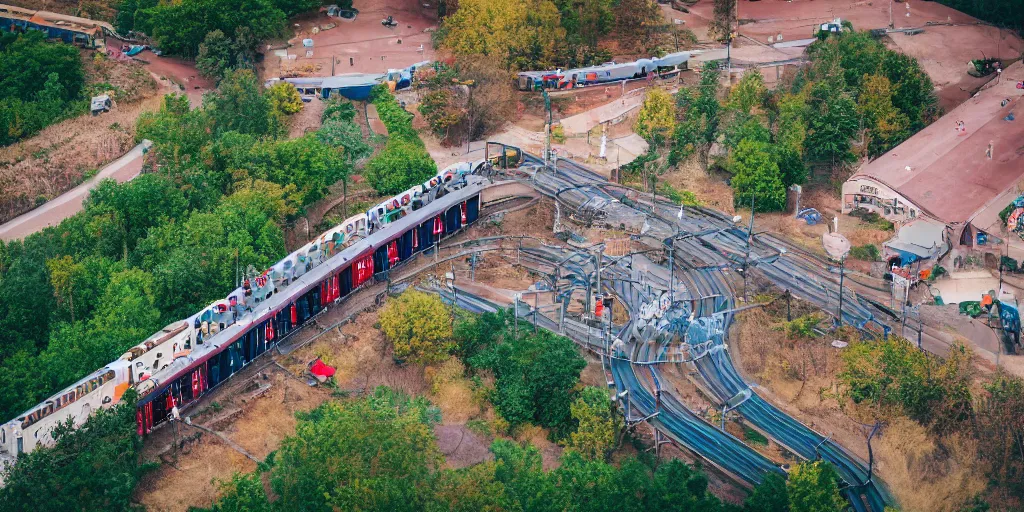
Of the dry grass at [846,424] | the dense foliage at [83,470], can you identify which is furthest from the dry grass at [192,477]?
the dry grass at [846,424]

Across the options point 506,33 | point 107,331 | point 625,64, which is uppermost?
point 506,33

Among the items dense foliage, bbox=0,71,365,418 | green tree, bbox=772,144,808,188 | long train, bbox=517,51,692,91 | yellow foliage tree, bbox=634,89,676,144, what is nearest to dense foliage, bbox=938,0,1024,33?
long train, bbox=517,51,692,91

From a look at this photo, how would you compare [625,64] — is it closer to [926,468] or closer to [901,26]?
[901,26]

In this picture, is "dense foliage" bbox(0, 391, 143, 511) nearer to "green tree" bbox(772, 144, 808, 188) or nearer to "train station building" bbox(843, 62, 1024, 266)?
"green tree" bbox(772, 144, 808, 188)

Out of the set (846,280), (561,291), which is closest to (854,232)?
(846,280)

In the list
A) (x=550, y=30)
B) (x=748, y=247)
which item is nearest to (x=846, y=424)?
(x=748, y=247)

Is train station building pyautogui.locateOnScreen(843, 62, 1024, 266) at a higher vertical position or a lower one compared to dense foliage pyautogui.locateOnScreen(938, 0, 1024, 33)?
lower
